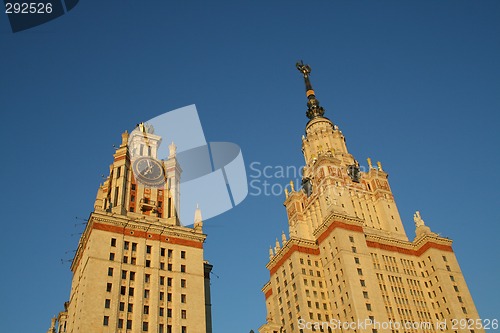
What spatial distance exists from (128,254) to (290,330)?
48220 millimetres

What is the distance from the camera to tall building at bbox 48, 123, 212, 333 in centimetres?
7294

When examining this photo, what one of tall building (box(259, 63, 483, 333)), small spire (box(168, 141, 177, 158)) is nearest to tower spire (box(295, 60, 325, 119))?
tall building (box(259, 63, 483, 333))

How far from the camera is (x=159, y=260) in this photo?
81.1 meters

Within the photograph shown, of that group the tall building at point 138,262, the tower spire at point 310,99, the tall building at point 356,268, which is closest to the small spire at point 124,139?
the tall building at point 138,262

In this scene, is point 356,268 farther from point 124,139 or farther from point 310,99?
point 310,99

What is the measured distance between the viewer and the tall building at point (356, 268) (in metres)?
106

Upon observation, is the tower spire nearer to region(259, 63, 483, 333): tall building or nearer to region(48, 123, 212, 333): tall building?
region(259, 63, 483, 333): tall building

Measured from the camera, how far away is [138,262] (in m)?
79.2

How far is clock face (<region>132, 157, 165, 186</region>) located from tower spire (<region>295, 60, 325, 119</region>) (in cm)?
7311

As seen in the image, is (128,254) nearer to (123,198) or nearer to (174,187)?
(123,198)

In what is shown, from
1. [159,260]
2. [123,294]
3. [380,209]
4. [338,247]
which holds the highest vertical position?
[380,209]

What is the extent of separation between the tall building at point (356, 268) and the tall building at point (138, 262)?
1119 inches

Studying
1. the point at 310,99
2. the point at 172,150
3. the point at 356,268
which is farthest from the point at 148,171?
the point at 310,99

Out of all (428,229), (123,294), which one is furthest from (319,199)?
(123,294)
